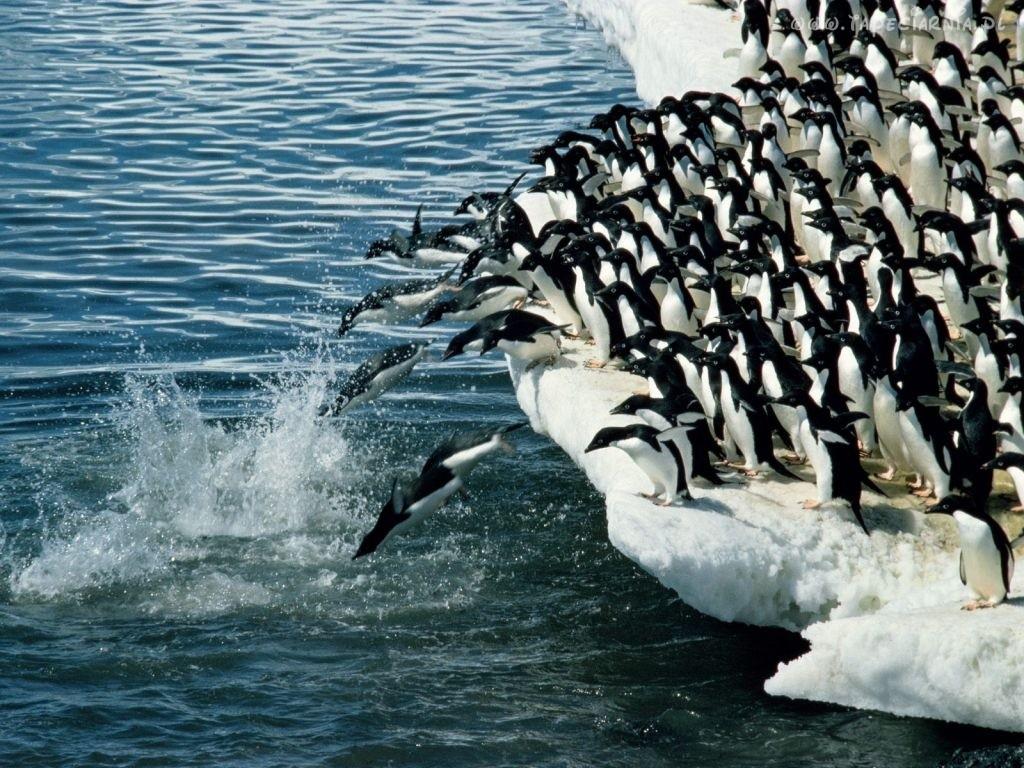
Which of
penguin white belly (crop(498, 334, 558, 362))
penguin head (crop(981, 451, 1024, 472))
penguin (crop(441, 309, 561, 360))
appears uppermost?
penguin (crop(441, 309, 561, 360))

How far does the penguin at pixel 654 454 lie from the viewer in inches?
302

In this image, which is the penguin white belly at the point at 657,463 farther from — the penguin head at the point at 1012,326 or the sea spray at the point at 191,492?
the sea spray at the point at 191,492

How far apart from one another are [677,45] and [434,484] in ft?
32.4

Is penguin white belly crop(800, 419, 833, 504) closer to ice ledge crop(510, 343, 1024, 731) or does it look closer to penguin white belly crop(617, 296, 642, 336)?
ice ledge crop(510, 343, 1024, 731)

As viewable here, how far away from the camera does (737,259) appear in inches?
377

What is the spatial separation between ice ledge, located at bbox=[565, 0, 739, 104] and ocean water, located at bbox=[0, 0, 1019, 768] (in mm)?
1758

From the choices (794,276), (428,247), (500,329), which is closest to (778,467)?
(794,276)

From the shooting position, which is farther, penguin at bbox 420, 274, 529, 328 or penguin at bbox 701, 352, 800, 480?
penguin at bbox 420, 274, 529, 328

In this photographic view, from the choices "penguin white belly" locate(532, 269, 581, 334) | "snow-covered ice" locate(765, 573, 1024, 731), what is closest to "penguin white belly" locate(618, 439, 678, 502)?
"snow-covered ice" locate(765, 573, 1024, 731)

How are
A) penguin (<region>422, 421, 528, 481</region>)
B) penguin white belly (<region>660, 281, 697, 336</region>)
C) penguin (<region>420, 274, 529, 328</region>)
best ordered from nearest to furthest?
penguin (<region>422, 421, 528, 481</region>), penguin white belly (<region>660, 281, 697, 336</region>), penguin (<region>420, 274, 529, 328</region>)

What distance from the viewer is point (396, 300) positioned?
11.2 m

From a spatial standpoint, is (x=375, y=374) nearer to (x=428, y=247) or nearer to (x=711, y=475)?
(x=711, y=475)

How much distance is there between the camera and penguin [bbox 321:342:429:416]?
945cm

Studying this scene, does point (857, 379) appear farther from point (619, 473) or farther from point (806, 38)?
point (806, 38)
